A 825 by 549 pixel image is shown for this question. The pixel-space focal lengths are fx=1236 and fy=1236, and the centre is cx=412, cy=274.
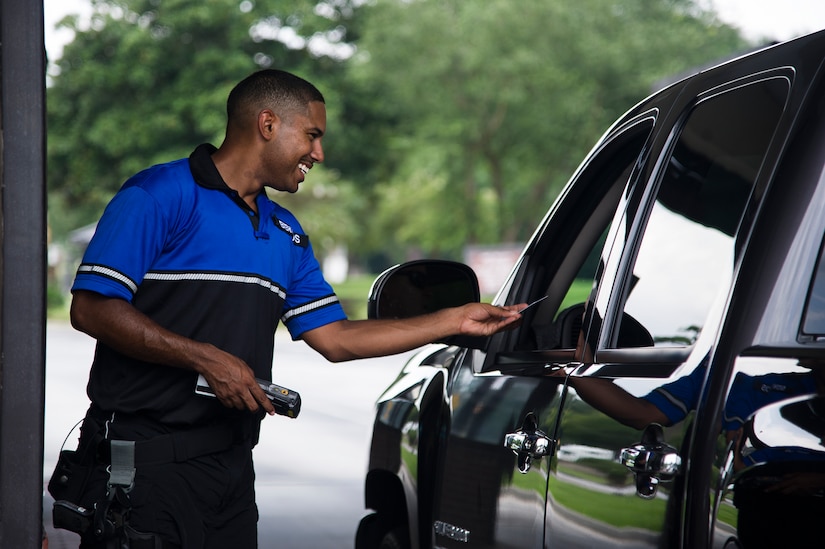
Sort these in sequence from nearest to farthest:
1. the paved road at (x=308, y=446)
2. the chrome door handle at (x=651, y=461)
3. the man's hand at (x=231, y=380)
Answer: the chrome door handle at (x=651, y=461) → the man's hand at (x=231, y=380) → the paved road at (x=308, y=446)

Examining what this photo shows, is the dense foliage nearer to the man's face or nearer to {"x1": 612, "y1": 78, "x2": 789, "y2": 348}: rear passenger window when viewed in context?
the man's face

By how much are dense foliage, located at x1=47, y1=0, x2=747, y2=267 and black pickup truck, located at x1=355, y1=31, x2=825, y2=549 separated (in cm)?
2974

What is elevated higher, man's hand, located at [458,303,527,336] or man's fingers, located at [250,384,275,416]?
man's hand, located at [458,303,527,336]

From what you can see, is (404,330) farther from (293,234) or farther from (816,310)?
(816,310)

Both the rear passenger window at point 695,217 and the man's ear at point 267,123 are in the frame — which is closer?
the rear passenger window at point 695,217

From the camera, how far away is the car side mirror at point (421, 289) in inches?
135

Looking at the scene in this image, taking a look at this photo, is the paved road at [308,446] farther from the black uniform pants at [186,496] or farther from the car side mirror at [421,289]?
the car side mirror at [421,289]

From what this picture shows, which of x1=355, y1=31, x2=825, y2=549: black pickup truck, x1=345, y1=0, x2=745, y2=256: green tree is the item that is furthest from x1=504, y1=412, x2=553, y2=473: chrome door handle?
x1=345, y1=0, x2=745, y2=256: green tree

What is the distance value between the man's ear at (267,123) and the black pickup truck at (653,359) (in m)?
0.51

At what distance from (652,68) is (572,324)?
1347 inches

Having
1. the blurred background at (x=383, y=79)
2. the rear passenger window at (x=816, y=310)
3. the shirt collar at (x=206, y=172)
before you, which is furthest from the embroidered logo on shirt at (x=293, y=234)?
the blurred background at (x=383, y=79)

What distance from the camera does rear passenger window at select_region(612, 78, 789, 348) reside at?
8.36ft

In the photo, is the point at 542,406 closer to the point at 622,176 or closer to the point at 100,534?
the point at 622,176

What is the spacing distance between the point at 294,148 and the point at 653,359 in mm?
1413
